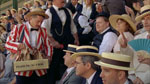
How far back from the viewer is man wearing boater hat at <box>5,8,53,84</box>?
649 centimetres

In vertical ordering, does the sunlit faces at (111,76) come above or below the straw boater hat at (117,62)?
below

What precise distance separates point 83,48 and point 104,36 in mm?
1170

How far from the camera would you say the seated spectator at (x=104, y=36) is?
6.18 metres

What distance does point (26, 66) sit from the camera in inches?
251

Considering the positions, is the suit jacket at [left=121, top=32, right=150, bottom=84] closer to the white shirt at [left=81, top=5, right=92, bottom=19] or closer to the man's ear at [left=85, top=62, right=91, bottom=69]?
the man's ear at [left=85, top=62, right=91, bottom=69]

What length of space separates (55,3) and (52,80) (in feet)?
5.90

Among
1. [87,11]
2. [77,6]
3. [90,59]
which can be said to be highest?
[77,6]

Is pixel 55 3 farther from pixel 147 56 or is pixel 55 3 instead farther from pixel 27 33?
pixel 147 56

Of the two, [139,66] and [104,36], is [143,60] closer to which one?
[139,66]

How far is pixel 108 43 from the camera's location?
617 cm

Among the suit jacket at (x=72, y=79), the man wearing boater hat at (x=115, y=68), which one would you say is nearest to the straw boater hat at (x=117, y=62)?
the man wearing boater hat at (x=115, y=68)

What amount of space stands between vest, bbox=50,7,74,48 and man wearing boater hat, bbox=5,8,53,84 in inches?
32.5

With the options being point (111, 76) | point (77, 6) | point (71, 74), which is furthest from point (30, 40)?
point (77, 6)

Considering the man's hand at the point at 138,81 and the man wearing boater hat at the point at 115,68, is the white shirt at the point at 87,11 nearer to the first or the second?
the man's hand at the point at 138,81
